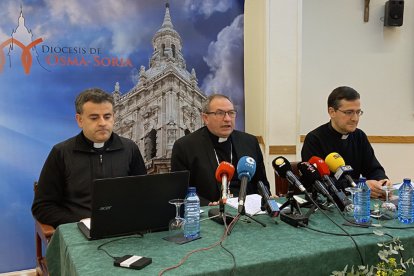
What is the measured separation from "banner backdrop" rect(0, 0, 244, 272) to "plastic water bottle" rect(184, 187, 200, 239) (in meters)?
1.86

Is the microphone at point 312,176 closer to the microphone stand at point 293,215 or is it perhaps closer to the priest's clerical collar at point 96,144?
the microphone stand at point 293,215

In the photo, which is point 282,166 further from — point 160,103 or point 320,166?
point 160,103

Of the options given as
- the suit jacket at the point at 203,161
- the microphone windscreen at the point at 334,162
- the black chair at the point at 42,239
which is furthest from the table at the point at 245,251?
the suit jacket at the point at 203,161

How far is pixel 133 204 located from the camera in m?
1.60

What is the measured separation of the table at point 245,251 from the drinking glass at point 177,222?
1.7 inches

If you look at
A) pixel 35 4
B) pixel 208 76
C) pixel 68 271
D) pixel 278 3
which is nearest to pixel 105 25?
pixel 35 4

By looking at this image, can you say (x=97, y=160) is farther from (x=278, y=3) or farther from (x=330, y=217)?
(x=278, y=3)

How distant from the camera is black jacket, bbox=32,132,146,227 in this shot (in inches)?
89.1

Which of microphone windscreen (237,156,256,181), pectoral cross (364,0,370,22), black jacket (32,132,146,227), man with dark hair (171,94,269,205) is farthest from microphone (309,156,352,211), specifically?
pectoral cross (364,0,370,22)

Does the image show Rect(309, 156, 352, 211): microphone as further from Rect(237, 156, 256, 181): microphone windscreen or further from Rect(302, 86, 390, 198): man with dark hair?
Rect(302, 86, 390, 198): man with dark hair

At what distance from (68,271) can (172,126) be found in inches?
85.8

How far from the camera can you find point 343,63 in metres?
4.30

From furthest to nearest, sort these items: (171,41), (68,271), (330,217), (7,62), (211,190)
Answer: (171,41), (7,62), (211,190), (330,217), (68,271)

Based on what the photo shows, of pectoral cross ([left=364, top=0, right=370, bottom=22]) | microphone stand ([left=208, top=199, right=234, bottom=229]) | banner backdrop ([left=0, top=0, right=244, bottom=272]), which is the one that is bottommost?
microphone stand ([left=208, top=199, right=234, bottom=229])
